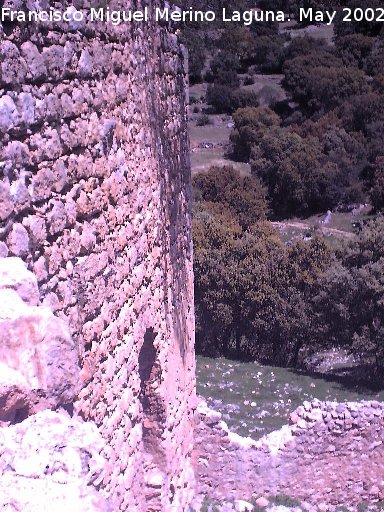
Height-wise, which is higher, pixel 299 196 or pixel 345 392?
pixel 299 196

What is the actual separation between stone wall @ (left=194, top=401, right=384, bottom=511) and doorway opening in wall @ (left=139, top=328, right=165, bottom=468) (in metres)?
1.86

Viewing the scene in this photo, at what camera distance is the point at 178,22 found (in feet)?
18.1

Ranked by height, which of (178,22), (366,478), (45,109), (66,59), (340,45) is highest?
(340,45)

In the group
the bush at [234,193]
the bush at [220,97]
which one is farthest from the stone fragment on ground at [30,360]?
the bush at [220,97]

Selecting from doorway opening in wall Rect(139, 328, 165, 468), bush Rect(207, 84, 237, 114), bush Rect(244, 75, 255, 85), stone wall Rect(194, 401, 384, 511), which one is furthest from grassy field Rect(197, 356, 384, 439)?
bush Rect(244, 75, 255, 85)

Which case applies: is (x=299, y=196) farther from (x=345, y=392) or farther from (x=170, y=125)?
(x=170, y=125)

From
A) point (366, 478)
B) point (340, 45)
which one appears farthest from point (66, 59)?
point (340, 45)

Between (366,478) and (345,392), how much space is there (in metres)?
8.43

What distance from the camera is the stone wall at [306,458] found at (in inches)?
289

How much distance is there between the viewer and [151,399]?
523 centimetres

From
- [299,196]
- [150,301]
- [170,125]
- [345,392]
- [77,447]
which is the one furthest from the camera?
[299,196]

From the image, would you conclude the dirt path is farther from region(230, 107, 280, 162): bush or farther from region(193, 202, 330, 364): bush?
region(193, 202, 330, 364): bush

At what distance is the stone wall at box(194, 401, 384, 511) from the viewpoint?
735 centimetres

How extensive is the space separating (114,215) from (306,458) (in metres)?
5.14
